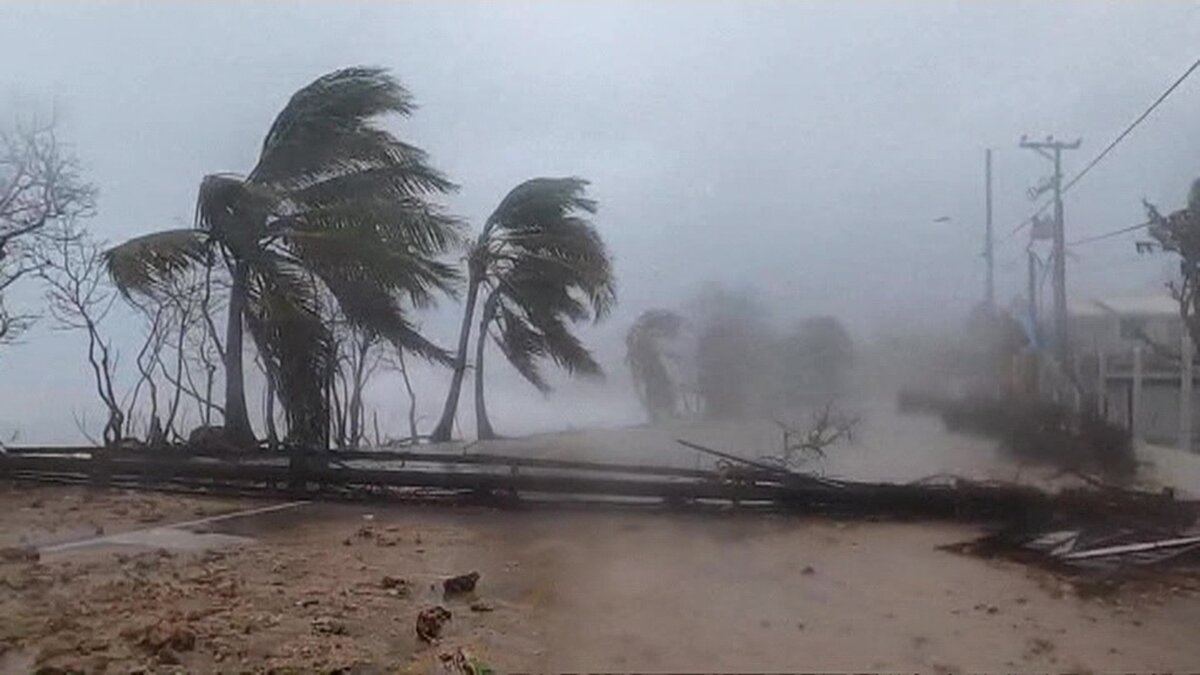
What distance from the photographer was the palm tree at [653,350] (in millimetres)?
2070

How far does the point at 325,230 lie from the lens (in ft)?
7.02

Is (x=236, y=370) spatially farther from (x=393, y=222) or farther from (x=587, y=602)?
(x=587, y=602)

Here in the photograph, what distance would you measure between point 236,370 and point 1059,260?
1.87m

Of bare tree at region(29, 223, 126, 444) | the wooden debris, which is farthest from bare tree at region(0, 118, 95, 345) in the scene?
the wooden debris

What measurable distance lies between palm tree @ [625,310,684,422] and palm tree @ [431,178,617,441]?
0.08m

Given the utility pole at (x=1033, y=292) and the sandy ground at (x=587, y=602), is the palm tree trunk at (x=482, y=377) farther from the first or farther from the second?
the utility pole at (x=1033, y=292)

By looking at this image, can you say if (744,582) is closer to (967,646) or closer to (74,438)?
(967,646)

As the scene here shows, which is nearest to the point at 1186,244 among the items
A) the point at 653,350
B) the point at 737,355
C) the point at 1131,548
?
the point at 1131,548

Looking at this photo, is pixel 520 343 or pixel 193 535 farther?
pixel 193 535

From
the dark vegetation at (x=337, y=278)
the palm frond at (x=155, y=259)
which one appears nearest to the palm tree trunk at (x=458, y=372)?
the dark vegetation at (x=337, y=278)

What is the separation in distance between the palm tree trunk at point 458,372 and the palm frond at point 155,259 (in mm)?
610

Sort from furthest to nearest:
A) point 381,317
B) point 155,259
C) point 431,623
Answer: point 155,259
point 381,317
point 431,623

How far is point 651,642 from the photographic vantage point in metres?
1.47

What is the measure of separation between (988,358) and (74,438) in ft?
7.32
